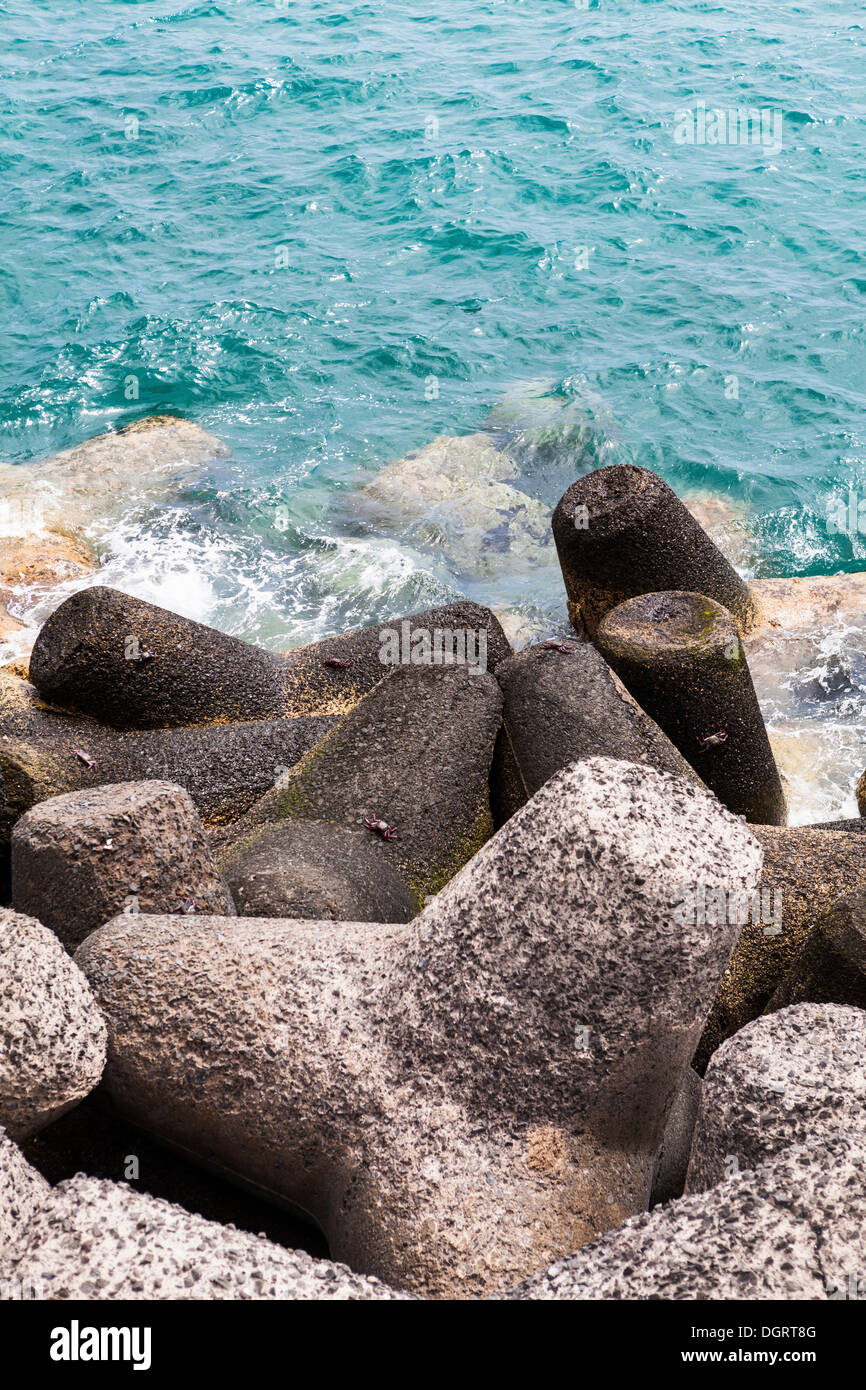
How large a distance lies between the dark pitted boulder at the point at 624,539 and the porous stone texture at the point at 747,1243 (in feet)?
15.2

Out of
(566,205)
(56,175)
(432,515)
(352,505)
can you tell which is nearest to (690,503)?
(432,515)

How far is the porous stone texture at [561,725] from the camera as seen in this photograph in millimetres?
4238

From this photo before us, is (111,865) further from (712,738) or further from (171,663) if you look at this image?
(712,738)

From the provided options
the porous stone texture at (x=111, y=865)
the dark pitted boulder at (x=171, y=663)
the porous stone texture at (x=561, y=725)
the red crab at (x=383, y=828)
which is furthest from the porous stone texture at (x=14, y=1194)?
the dark pitted boulder at (x=171, y=663)

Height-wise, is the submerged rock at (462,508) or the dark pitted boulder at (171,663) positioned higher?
the dark pitted boulder at (171,663)

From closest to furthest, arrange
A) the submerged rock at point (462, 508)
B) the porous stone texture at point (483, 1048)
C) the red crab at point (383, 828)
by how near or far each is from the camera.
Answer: the porous stone texture at point (483, 1048) → the red crab at point (383, 828) → the submerged rock at point (462, 508)

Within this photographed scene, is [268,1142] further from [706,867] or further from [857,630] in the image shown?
[857,630]

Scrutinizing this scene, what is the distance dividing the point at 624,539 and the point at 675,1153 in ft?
13.4

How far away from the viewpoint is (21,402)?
13.2m

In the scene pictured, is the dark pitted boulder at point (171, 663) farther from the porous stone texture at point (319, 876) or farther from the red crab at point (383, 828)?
the porous stone texture at point (319, 876)

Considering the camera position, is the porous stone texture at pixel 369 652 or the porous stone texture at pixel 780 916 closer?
the porous stone texture at pixel 780 916

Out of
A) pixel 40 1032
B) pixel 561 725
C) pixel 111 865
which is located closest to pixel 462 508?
pixel 561 725

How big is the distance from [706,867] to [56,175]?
20.4 meters

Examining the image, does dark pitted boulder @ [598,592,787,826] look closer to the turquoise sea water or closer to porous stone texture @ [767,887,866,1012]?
porous stone texture @ [767,887,866,1012]
